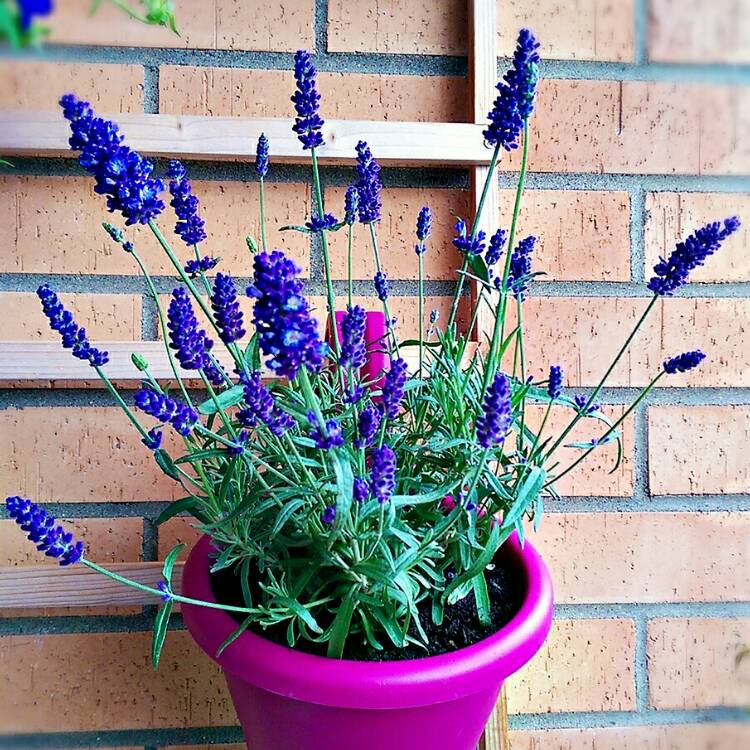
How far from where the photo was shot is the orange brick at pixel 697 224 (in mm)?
834

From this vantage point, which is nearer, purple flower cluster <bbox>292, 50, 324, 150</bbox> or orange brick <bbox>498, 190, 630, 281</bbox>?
purple flower cluster <bbox>292, 50, 324, 150</bbox>

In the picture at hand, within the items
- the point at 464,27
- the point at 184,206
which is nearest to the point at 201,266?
the point at 184,206

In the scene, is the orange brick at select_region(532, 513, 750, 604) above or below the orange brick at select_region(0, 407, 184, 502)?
below

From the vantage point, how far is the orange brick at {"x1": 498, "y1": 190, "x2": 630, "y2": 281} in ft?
2.70

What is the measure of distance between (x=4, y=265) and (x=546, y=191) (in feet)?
2.06

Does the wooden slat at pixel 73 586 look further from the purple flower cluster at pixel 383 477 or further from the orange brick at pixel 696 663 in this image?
the orange brick at pixel 696 663

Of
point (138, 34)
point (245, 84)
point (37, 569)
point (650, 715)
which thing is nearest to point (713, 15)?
point (245, 84)

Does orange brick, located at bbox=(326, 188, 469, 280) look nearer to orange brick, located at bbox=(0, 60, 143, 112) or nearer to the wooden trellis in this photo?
the wooden trellis

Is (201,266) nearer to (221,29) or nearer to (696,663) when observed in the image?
(221,29)

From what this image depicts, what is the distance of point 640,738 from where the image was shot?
2.79 feet

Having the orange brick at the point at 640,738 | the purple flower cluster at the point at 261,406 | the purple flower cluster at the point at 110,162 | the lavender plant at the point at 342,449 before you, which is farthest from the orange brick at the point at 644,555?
the purple flower cluster at the point at 110,162

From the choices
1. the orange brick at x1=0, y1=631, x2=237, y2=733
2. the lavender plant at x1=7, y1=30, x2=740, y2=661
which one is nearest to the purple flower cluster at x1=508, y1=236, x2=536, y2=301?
the lavender plant at x1=7, y1=30, x2=740, y2=661

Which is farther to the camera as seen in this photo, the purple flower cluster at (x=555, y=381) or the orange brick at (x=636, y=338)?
the orange brick at (x=636, y=338)

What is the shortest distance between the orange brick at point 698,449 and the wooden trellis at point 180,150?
0.27 m
